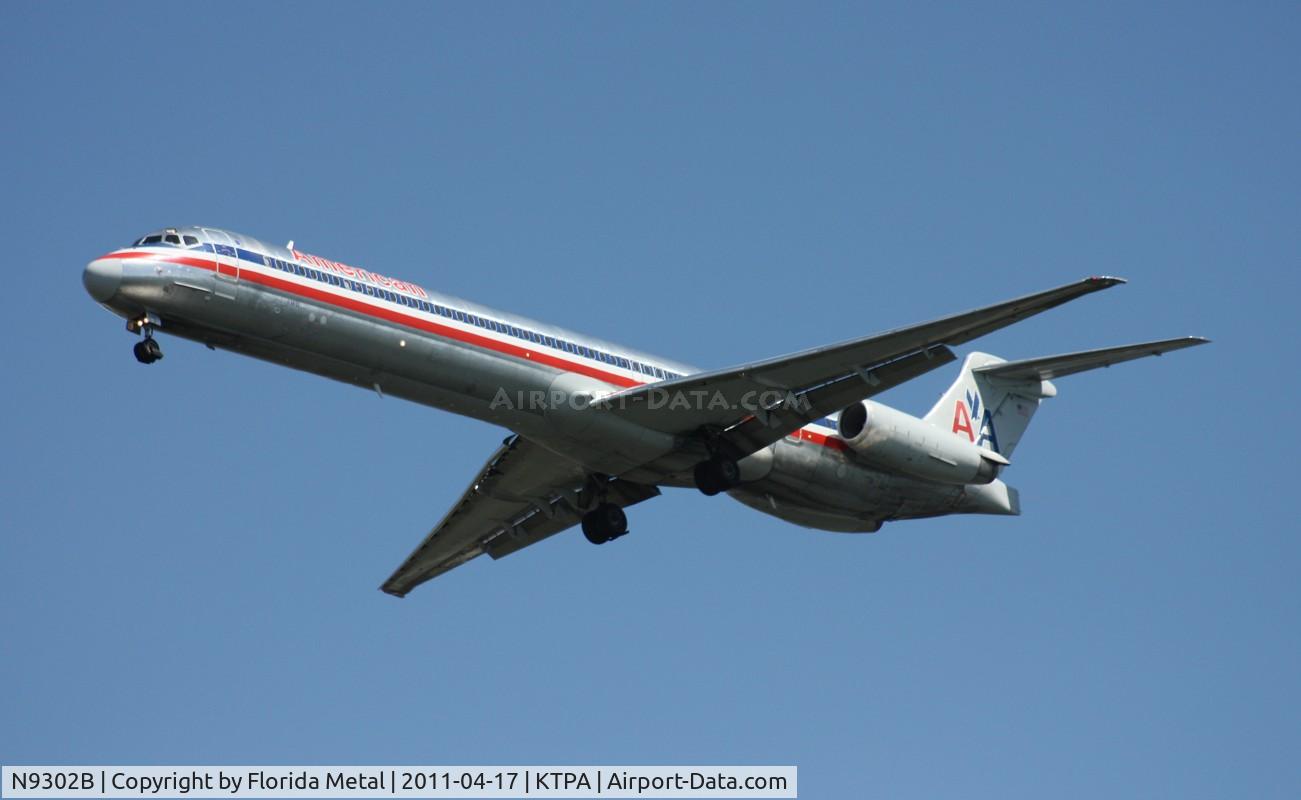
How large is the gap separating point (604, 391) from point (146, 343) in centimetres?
659

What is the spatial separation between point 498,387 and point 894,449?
6.66 metres

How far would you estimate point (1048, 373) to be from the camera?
29.6 meters

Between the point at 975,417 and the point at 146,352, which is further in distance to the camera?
the point at 975,417

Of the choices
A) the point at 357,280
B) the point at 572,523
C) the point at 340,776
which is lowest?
the point at 340,776

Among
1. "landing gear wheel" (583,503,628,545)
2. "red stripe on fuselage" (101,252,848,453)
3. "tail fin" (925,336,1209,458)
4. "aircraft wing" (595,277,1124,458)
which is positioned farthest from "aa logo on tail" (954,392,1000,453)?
"red stripe on fuselage" (101,252,848,453)

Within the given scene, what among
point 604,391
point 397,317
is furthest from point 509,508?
point 397,317

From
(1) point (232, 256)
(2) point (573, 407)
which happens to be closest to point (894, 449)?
(2) point (573, 407)

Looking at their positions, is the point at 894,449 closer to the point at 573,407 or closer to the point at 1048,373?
the point at 1048,373

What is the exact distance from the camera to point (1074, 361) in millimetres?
27797

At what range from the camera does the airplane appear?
964 inches

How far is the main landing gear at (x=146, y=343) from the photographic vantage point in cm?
2425

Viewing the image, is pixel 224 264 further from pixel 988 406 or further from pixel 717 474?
pixel 988 406

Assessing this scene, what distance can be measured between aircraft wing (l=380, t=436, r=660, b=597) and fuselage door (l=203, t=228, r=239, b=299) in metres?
6.12

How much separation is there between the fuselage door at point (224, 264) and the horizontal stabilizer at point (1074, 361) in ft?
40.5
